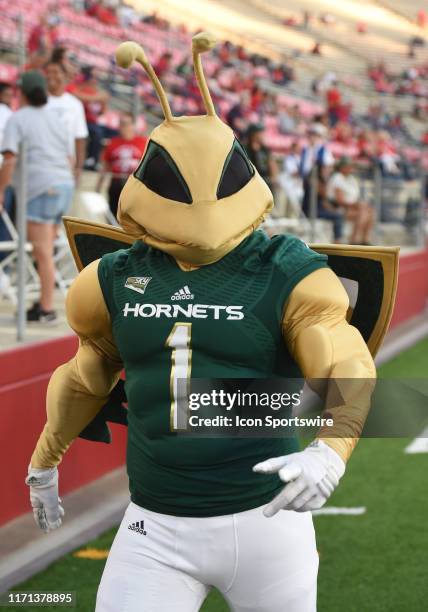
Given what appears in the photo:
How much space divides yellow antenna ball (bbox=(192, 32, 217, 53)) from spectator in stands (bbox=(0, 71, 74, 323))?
12.3 ft

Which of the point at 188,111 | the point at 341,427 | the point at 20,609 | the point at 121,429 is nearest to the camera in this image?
the point at 341,427

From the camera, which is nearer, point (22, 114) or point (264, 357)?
point (264, 357)

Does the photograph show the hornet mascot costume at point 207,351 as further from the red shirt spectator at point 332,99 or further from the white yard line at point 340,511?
the red shirt spectator at point 332,99

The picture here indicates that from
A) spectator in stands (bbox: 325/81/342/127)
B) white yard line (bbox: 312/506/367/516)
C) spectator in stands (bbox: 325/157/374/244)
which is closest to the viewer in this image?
white yard line (bbox: 312/506/367/516)

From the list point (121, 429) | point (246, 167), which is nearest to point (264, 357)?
point (246, 167)

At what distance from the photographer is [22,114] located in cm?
621

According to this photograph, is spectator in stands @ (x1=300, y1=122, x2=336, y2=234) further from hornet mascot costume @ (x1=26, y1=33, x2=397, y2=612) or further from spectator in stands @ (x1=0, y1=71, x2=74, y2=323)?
hornet mascot costume @ (x1=26, y1=33, x2=397, y2=612)

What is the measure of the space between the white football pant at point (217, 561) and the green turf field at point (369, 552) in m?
1.72

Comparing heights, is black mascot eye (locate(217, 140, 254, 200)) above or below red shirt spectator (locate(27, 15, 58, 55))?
above

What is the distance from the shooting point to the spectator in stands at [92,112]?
10.6 m

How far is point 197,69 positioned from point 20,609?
2.34m

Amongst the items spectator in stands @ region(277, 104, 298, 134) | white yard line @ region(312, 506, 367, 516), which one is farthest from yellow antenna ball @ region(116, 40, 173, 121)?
spectator in stands @ region(277, 104, 298, 134)

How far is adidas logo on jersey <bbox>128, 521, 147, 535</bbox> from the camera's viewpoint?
2465 mm

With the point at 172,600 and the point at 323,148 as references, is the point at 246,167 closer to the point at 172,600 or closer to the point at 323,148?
the point at 172,600
